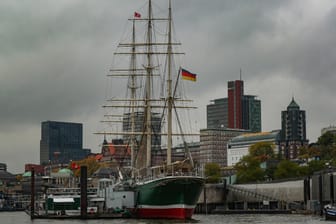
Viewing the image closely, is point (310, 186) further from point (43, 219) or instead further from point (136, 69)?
point (43, 219)

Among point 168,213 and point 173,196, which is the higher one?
point 173,196

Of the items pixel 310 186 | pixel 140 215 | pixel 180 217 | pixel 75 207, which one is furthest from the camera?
pixel 310 186

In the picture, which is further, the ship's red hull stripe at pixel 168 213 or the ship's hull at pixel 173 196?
the ship's hull at pixel 173 196

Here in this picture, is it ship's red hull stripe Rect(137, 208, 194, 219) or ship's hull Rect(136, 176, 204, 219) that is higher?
ship's hull Rect(136, 176, 204, 219)

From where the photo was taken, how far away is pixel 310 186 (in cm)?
19162

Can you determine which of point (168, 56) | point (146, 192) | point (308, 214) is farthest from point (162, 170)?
point (308, 214)

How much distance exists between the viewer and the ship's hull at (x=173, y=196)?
438 feet

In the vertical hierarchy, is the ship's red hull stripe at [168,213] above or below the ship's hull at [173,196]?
below

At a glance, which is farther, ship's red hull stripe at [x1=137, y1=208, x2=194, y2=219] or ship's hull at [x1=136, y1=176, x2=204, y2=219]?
ship's hull at [x1=136, y1=176, x2=204, y2=219]

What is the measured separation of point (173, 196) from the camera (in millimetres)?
134250

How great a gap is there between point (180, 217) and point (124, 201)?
20.0 m

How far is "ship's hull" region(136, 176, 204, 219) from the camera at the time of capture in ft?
438

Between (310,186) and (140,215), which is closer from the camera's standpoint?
(140,215)

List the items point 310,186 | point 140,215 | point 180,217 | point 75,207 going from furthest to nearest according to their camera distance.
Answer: point 310,186
point 75,207
point 140,215
point 180,217
